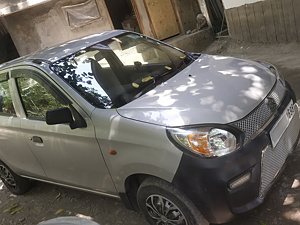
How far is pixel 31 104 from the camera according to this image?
376 cm

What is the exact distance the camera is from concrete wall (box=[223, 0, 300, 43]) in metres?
7.37

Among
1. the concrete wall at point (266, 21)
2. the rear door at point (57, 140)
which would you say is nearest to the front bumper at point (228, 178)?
the rear door at point (57, 140)

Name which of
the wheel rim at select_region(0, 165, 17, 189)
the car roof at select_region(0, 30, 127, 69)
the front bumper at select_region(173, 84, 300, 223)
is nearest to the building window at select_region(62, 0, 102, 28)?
the wheel rim at select_region(0, 165, 17, 189)

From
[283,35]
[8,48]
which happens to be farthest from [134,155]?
[8,48]

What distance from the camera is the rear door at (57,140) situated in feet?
10.2

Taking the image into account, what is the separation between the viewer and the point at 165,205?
2826 millimetres

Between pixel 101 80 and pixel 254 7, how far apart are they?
6.18 meters

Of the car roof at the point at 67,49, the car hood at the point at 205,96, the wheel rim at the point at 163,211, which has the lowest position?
A: the wheel rim at the point at 163,211

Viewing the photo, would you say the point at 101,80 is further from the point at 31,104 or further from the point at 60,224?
the point at 60,224

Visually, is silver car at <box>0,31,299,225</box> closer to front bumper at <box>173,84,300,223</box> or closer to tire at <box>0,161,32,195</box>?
front bumper at <box>173,84,300,223</box>

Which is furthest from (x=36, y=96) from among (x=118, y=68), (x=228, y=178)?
(x=228, y=178)

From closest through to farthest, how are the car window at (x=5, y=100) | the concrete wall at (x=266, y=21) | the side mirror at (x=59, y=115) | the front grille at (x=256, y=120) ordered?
the front grille at (x=256, y=120) → the side mirror at (x=59, y=115) → the car window at (x=5, y=100) → the concrete wall at (x=266, y=21)

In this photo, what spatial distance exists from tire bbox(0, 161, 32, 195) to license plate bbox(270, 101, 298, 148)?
3.60 m

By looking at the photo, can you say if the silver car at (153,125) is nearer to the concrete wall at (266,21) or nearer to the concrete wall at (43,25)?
Result: the concrete wall at (266,21)
